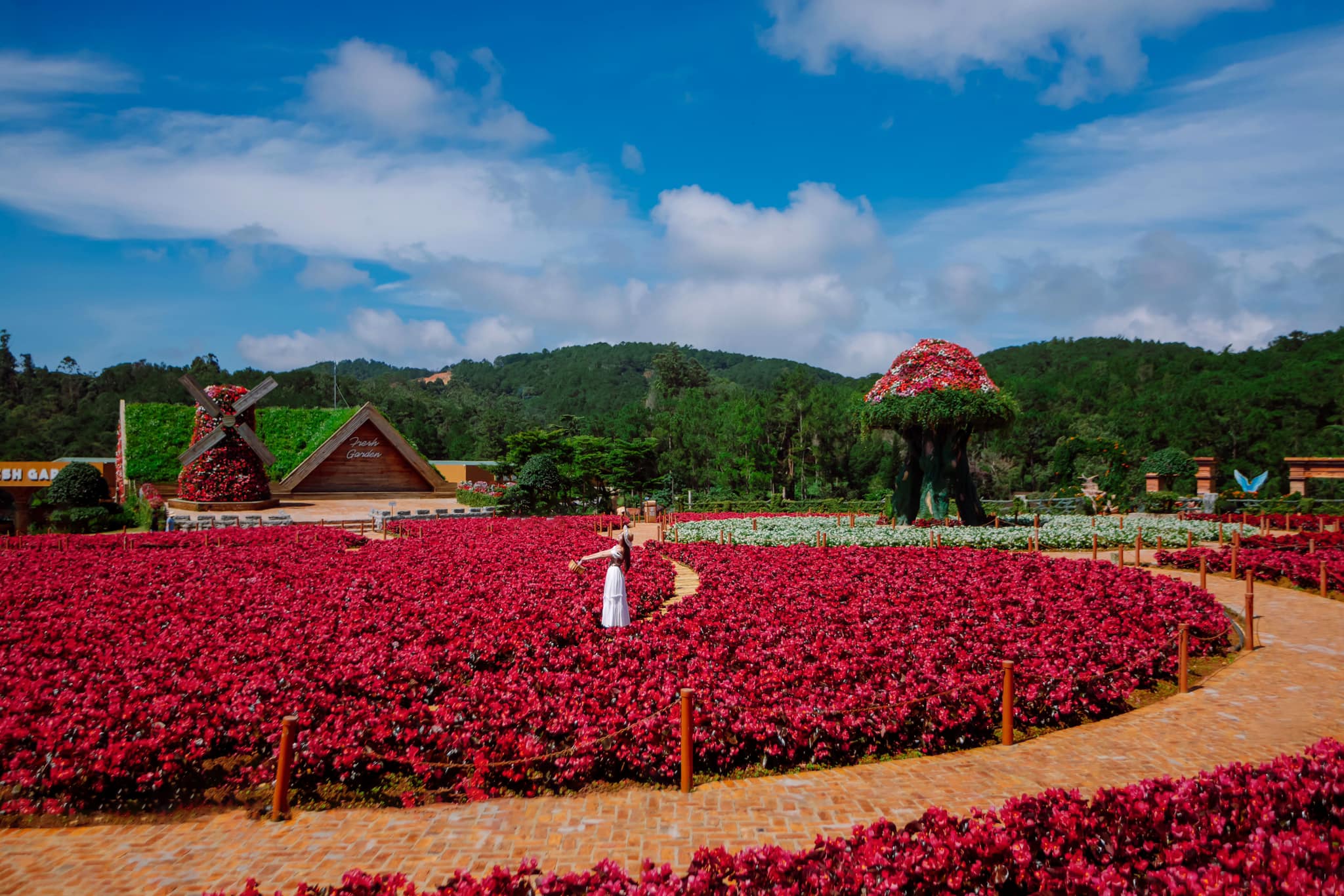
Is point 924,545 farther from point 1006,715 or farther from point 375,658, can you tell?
point 375,658

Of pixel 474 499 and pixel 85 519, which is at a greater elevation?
pixel 474 499

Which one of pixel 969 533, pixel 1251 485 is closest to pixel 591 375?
pixel 1251 485

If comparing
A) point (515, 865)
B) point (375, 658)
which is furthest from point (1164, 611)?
point (375, 658)

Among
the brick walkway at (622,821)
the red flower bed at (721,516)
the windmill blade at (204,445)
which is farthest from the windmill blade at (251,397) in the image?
the brick walkway at (622,821)

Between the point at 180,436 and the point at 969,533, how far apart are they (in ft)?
114

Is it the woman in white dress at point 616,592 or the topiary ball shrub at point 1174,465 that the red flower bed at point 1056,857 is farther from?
the topiary ball shrub at point 1174,465

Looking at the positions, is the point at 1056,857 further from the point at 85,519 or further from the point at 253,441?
the point at 253,441

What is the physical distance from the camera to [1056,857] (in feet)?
14.3

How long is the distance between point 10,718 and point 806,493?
39.3 meters

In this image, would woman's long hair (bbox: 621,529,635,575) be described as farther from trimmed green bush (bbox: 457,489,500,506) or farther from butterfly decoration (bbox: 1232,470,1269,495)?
butterfly decoration (bbox: 1232,470,1269,495)

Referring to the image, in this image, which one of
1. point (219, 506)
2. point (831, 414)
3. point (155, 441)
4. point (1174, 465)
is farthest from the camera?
point (831, 414)

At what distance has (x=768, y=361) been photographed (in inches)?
5664

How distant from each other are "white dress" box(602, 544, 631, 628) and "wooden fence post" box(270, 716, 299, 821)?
4275mm

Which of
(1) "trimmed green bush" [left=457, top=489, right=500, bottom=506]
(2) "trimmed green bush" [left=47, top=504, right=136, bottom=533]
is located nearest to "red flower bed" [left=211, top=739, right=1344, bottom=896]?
(2) "trimmed green bush" [left=47, top=504, right=136, bottom=533]
